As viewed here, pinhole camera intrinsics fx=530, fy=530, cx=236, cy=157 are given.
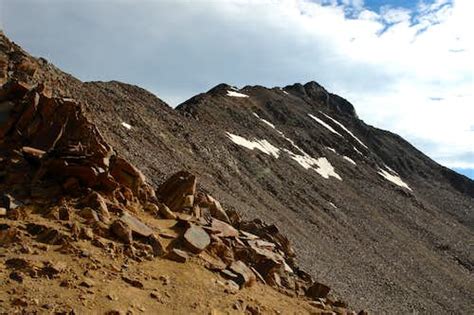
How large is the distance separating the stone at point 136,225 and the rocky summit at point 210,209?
0.05 meters

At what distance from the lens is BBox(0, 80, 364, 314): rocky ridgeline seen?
704 inches

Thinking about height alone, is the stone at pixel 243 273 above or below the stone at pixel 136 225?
below

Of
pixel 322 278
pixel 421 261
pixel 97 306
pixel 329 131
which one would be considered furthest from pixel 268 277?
pixel 329 131

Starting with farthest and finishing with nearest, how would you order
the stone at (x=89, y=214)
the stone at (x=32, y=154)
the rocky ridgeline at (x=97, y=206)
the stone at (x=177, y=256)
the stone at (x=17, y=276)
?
the stone at (x=32, y=154), the stone at (x=177, y=256), the stone at (x=89, y=214), the rocky ridgeline at (x=97, y=206), the stone at (x=17, y=276)

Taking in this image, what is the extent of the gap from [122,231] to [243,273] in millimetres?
4837

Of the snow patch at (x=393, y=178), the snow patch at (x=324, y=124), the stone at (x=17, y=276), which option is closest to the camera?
the stone at (x=17, y=276)

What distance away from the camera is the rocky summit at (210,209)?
655 inches

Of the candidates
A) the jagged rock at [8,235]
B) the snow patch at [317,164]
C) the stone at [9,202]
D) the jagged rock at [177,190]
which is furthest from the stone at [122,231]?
the snow patch at [317,164]

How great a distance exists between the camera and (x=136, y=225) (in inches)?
752

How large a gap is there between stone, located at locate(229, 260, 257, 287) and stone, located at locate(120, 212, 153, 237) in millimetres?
3400

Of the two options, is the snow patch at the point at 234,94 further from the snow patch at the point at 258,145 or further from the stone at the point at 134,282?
the stone at the point at 134,282

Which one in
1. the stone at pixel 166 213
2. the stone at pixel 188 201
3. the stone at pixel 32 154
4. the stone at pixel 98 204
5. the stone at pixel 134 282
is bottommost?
the stone at pixel 134 282

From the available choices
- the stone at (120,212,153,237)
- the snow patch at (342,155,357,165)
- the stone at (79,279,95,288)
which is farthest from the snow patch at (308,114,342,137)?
the stone at (79,279,95,288)

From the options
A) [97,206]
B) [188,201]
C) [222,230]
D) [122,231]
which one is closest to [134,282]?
[122,231]
